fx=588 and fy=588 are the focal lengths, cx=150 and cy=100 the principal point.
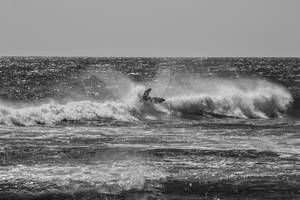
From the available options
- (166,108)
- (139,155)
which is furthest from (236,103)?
(139,155)

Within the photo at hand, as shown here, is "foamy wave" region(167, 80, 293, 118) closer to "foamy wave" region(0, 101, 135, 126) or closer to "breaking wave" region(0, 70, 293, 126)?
"breaking wave" region(0, 70, 293, 126)

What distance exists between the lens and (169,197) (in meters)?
14.0

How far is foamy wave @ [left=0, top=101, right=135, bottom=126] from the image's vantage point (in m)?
30.3

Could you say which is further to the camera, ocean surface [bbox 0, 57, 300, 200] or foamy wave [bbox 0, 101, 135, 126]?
foamy wave [bbox 0, 101, 135, 126]

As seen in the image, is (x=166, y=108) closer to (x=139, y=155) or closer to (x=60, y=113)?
(x=60, y=113)

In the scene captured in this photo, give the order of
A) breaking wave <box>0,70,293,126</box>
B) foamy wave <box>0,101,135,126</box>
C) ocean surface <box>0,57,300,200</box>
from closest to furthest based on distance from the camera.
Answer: ocean surface <box>0,57,300,200</box> → foamy wave <box>0,101,135,126</box> → breaking wave <box>0,70,293,126</box>

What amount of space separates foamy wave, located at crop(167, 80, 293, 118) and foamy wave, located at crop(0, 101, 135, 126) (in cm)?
478

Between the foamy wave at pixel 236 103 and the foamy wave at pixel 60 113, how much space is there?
4.78m

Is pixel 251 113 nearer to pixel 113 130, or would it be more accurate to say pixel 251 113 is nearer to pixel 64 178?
pixel 113 130

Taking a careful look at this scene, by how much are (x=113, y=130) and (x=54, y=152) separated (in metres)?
7.18

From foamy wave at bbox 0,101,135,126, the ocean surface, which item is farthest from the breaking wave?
the ocean surface

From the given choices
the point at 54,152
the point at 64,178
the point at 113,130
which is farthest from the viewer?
the point at 113,130

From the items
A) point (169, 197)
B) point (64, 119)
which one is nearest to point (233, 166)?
point (169, 197)

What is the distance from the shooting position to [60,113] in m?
32.7
